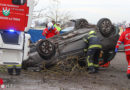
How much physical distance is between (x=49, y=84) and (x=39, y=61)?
1.69m

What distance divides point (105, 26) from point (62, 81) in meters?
2.81

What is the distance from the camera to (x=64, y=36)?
8.41 metres

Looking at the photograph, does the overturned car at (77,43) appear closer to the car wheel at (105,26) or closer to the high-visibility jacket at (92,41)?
the car wheel at (105,26)

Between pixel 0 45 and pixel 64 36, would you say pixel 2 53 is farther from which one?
pixel 64 36

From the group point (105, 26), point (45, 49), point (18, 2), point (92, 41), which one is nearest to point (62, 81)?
point (45, 49)

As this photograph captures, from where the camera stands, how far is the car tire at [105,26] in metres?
8.42

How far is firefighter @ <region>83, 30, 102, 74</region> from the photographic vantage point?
313 inches

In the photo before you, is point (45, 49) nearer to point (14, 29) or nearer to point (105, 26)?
point (14, 29)

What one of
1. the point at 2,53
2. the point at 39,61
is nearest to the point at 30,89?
the point at 2,53

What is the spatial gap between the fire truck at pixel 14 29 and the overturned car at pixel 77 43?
135 centimetres

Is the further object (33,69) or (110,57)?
(110,57)

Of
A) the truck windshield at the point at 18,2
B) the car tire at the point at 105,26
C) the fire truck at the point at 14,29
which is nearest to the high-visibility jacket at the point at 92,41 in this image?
the car tire at the point at 105,26

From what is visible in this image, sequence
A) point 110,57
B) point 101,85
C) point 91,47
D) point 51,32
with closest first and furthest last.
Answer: point 101,85 → point 91,47 → point 110,57 → point 51,32

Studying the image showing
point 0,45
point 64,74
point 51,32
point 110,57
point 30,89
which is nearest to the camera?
point 30,89
